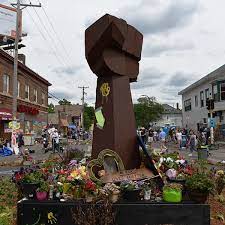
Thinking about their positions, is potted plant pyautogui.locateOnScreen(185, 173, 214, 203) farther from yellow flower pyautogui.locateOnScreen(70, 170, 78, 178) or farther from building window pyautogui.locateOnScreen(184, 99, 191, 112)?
building window pyautogui.locateOnScreen(184, 99, 191, 112)

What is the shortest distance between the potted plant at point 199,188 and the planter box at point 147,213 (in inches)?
6.9

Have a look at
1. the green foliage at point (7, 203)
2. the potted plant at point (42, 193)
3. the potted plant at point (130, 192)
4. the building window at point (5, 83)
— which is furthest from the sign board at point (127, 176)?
the building window at point (5, 83)

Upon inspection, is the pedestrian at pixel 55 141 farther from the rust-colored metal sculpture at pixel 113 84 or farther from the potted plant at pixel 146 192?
the potted plant at pixel 146 192

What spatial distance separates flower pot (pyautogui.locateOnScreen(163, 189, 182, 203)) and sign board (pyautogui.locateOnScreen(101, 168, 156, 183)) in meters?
1.37

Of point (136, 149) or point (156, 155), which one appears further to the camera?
point (156, 155)

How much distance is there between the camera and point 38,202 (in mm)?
6543

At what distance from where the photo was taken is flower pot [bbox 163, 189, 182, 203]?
21.3ft

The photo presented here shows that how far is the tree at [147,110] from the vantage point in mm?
90188

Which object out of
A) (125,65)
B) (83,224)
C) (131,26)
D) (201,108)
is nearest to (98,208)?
(83,224)

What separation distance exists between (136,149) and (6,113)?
Answer: 84.8 ft

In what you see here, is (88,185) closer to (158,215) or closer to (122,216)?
(122,216)

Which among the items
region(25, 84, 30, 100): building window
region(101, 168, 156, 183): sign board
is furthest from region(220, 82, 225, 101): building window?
region(101, 168, 156, 183): sign board

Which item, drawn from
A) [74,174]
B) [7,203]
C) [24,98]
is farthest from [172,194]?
[24,98]

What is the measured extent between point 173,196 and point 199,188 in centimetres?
46
